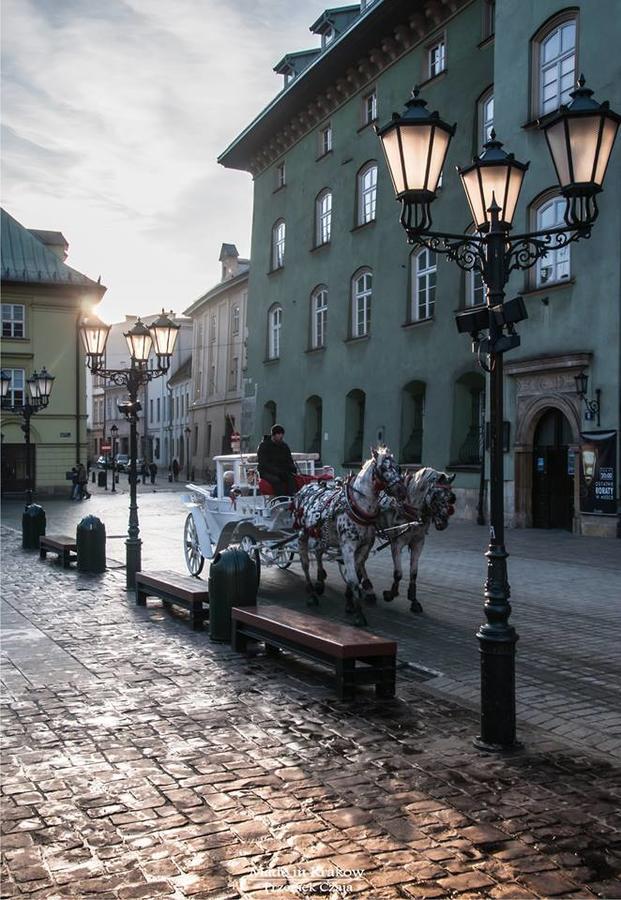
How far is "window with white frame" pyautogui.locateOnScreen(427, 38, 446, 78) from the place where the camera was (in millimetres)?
28953

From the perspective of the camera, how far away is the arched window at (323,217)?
36.1 m

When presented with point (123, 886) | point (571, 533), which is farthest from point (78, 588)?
point (571, 533)

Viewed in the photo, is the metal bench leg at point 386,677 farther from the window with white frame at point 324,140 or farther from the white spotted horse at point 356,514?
the window with white frame at point 324,140

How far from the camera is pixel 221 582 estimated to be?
938 cm

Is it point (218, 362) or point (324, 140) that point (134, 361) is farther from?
point (218, 362)

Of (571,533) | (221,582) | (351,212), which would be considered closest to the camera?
(221,582)

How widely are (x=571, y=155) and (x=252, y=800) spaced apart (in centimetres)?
459

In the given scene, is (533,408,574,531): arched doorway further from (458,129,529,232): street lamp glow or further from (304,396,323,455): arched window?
(458,129,529,232): street lamp glow

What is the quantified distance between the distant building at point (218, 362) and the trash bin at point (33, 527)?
30713 millimetres

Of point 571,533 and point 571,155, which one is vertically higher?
point 571,155

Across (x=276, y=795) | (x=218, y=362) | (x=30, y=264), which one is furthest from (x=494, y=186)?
(x=218, y=362)

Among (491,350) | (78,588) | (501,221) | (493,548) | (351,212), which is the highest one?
(351,212)

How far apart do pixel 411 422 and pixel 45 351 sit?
2588cm

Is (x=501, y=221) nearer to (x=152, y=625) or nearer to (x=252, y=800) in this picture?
(x=252, y=800)
